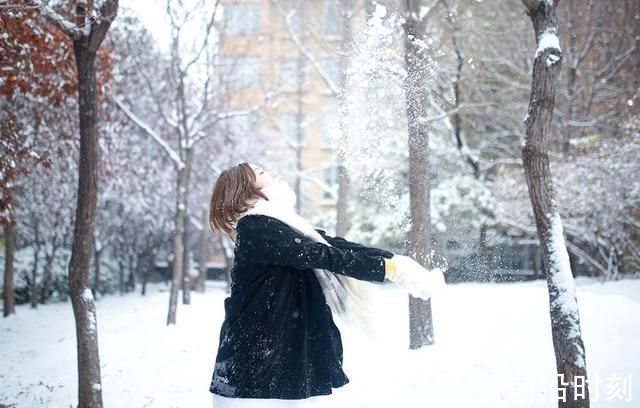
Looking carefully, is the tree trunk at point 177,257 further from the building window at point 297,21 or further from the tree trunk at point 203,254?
the tree trunk at point 203,254

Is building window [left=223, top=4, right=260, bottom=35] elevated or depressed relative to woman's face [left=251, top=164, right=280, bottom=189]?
elevated

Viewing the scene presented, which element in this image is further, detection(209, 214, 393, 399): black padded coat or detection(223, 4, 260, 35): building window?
detection(223, 4, 260, 35): building window

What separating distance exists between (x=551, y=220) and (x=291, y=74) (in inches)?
429

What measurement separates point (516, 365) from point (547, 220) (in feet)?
6.11

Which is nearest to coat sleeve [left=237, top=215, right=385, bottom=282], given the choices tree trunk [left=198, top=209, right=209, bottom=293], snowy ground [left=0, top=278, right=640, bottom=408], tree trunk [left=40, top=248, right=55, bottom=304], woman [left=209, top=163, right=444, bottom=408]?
woman [left=209, top=163, right=444, bottom=408]

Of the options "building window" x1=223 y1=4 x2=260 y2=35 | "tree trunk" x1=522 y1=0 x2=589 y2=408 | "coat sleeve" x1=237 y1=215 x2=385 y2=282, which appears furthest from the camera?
"building window" x1=223 y1=4 x2=260 y2=35

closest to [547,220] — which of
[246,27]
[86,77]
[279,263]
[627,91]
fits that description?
[279,263]

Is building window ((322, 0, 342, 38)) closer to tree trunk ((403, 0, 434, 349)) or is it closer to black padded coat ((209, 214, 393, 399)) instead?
tree trunk ((403, 0, 434, 349))

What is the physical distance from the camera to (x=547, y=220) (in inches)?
149

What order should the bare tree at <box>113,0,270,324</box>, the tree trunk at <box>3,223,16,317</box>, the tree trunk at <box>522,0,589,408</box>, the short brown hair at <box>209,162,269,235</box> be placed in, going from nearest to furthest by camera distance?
the short brown hair at <box>209,162,269,235</box>, the tree trunk at <box>522,0,589,408</box>, the bare tree at <box>113,0,270,324</box>, the tree trunk at <box>3,223,16,317</box>

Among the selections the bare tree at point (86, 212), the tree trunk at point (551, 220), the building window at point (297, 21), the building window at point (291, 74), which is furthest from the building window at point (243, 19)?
the tree trunk at point (551, 220)

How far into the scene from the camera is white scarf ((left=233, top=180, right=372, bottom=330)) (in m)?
2.55

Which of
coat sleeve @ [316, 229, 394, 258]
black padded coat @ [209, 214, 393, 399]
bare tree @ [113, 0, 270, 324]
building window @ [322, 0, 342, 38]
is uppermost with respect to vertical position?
building window @ [322, 0, 342, 38]

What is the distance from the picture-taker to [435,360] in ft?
17.4
